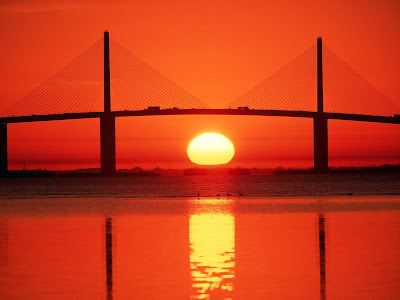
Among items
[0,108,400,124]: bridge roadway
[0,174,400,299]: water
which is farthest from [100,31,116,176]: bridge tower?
[0,174,400,299]: water

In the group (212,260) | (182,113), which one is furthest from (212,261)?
(182,113)

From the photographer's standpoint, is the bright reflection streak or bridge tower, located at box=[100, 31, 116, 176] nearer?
the bright reflection streak

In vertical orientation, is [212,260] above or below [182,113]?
below

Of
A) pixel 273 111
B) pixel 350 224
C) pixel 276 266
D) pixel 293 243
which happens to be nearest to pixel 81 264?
pixel 276 266

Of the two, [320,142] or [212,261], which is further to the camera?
[320,142]

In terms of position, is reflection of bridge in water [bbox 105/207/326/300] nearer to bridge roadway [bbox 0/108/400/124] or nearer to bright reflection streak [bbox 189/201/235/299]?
bright reflection streak [bbox 189/201/235/299]

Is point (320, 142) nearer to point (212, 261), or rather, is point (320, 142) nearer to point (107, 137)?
point (107, 137)

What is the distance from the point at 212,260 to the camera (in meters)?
14.6

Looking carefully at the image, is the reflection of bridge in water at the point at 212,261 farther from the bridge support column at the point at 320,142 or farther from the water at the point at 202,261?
the bridge support column at the point at 320,142

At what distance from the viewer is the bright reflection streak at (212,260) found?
11.1m

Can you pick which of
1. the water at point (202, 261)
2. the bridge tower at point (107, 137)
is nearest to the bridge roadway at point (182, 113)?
the bridge tower at point (107, 137)

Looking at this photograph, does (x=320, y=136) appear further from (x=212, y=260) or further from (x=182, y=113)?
(x=212, y=260)

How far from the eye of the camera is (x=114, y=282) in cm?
1198

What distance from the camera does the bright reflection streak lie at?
11.1m
